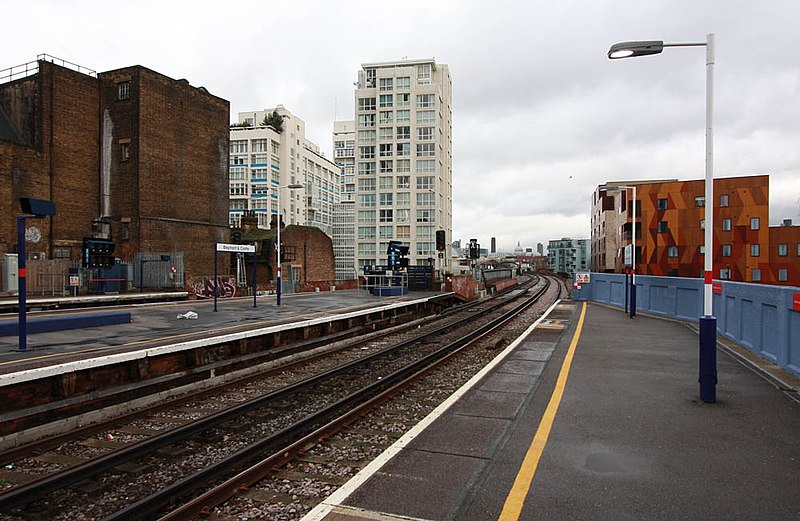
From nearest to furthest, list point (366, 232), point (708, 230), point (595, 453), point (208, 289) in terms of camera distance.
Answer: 1. point (595, 453)
2. point (708, 230)
3. point (208, 289)
4. point (366, 232)

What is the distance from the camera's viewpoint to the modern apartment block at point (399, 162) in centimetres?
7562

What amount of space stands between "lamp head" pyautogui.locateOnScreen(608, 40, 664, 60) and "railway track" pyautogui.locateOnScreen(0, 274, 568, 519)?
6746mm

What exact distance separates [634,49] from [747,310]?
748cm

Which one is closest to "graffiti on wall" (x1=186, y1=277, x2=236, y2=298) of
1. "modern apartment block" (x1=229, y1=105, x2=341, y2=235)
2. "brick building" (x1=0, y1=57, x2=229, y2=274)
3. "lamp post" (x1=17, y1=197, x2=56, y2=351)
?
"brick building" (x1=0, y1=57, x2=229, y2=274)

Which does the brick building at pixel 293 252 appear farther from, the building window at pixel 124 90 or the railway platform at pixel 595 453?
the railway platform at pixel 595 453

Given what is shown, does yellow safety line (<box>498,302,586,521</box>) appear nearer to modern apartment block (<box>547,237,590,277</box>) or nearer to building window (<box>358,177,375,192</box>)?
building window (<box>358,177,375,192</box>)

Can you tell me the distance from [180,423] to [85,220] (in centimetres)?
3490

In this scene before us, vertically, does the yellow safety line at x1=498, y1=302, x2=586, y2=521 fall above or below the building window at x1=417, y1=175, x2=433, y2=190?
below

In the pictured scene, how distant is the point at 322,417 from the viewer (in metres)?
7.73

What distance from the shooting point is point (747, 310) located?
1154 centimetres

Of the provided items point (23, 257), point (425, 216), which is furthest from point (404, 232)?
point (23, 257)

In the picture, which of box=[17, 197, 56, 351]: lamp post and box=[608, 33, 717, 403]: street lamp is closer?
box=[608, 33, 717, 403]: street lamp

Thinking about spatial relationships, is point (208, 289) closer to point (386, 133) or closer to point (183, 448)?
point (183, 448)

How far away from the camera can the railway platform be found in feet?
14.3
